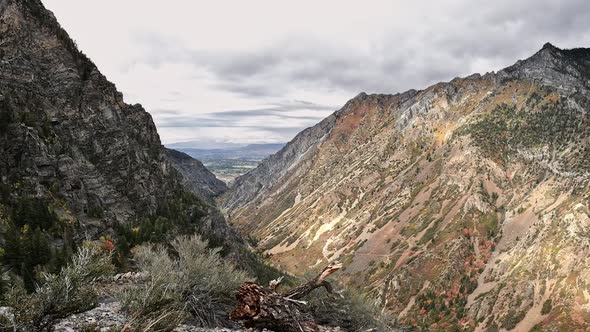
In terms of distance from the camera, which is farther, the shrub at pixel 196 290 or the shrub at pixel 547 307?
the shrub at pixel 547 307

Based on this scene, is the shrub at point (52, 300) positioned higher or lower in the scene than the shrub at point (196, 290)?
higher

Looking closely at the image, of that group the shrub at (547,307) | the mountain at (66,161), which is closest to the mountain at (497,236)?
the shrub at (547,307)

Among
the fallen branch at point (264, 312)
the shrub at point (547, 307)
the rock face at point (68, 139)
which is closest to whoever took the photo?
the fallen branch at point (264, 312)

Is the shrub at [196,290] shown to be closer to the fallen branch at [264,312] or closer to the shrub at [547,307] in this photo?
the fallen branch at [264,312]

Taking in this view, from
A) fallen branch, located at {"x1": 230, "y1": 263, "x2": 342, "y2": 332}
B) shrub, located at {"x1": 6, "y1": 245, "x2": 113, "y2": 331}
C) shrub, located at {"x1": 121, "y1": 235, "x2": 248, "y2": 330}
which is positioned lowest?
shrub, located at {"x1": 121, "y1": 235, "x2": 248, "y2": 330}

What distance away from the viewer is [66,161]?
70.1m

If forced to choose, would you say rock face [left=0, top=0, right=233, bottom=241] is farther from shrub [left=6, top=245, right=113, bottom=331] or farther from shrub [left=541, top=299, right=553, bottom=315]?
shrub [left=541, top=299, right=553, bottom=315]

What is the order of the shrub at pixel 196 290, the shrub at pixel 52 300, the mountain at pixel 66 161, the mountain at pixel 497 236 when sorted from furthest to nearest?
the mountain at pixel 497 236
the mountain at pixel 66 161
the shrub at pixel 196 290
the shrub at pixel 52 300

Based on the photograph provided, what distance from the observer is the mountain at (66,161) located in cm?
5469

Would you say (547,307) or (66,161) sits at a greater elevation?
(66,161)

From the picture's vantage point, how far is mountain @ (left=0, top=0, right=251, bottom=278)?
54688mm

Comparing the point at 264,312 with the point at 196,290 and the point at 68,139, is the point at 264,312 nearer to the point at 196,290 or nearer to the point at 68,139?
the point at 196,290

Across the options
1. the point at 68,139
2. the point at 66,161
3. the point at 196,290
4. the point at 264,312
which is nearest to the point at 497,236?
the point at 66,161

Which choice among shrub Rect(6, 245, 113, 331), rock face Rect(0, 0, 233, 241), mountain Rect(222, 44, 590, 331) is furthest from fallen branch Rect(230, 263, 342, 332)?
mountain Rect(222, 44, 590, 331)
